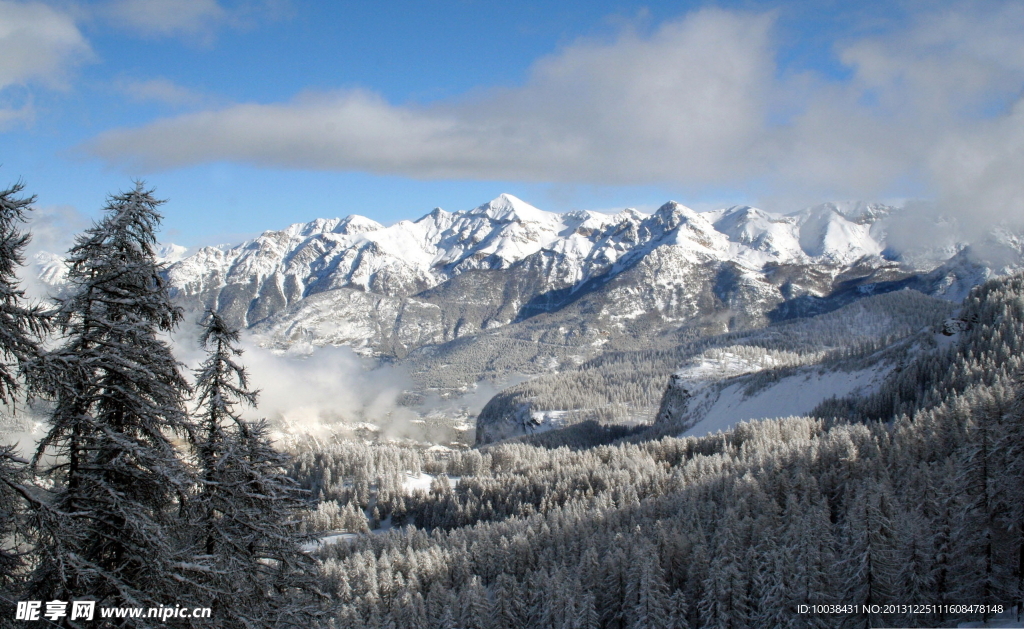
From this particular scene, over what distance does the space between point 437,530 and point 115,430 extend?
119932 mm

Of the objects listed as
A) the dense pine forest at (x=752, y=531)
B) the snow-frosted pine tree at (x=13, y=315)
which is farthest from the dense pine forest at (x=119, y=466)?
the dense pine forest at (x=752, y=531)

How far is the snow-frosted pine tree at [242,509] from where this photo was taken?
18.5m

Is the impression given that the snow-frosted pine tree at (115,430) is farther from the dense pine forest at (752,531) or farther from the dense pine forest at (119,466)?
the dense pine forest at (752,531)

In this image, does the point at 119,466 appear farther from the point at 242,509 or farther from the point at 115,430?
the point at 242,509

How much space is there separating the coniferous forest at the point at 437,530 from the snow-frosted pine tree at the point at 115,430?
0.06 metres

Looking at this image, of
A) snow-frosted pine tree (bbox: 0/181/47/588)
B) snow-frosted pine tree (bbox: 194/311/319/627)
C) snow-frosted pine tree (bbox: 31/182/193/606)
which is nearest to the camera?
snow-frosted pine tree (bbox: 0/181/47/588)

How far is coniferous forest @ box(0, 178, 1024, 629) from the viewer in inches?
550

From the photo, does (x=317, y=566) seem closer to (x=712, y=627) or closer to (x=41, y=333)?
(x=41, y=333)

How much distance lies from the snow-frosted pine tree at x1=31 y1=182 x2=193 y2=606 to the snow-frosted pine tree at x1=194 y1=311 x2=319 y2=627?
7.93 feet

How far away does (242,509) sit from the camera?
19.4 meters

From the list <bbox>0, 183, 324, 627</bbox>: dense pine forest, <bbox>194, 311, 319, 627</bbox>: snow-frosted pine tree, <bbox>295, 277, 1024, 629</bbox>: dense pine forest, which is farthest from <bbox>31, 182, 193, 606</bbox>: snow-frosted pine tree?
<bbox>295, 277, 1024, 629</bbox>: dense pine forest

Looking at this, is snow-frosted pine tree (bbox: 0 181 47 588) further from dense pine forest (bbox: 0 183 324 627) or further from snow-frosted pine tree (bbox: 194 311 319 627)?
snow-frosted pine tree (bbox: 194 311 319 627)

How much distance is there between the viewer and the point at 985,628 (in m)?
40.1

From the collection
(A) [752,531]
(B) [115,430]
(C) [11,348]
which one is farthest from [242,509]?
(A) [752,531]
